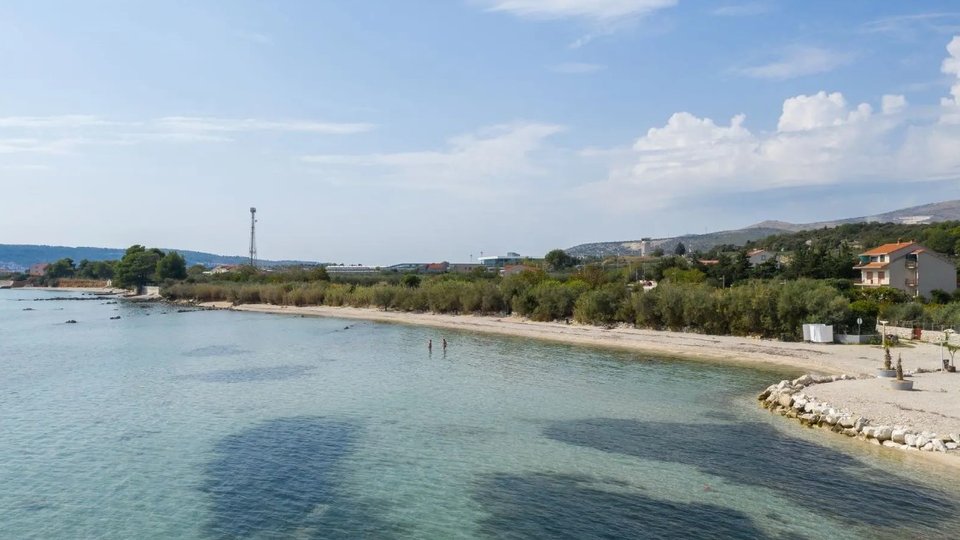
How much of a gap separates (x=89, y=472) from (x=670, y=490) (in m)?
17.6

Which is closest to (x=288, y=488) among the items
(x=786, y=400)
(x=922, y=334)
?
(x=786, y=400)

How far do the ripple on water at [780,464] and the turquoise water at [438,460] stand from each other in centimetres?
8

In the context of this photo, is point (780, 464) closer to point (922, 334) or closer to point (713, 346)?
point (713, 346)

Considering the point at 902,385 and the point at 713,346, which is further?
the point at 713,346

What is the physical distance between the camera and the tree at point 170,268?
473 feet

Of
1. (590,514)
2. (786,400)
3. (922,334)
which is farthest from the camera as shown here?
(922,334)

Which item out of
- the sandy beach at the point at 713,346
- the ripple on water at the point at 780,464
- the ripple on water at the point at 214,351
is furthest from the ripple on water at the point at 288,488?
the sandy beach at the point at 713,346

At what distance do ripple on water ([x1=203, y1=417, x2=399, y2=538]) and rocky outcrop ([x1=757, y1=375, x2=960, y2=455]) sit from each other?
17306 mm

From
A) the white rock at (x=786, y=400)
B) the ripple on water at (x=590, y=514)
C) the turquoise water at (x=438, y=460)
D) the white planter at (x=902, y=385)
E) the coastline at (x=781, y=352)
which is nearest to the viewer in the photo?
the ripple on water at (x=590, y=514)

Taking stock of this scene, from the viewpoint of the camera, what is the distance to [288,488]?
18375mm

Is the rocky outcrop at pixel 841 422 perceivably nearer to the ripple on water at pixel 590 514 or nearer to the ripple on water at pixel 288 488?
the ripple on water at pixel 590 514

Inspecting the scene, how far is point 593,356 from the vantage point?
148 ft

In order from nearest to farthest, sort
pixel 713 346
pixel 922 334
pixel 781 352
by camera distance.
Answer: pixel 781 352 < pixel 922 334 < pixel 713 346

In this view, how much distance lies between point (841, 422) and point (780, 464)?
5.45 meters
